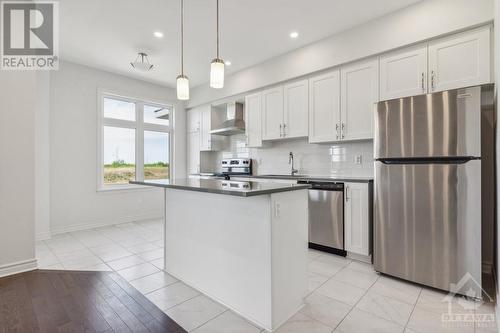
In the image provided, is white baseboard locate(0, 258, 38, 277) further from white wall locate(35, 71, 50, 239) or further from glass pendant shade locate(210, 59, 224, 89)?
glass pendant shade locate(210, 59, 224, 89)

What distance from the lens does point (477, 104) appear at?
2018mm

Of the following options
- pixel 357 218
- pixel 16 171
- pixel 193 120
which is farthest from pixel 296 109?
pixel 16 171

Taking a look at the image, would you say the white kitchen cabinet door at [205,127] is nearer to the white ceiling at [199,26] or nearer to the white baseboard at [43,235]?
the white ceiling at [199,26]

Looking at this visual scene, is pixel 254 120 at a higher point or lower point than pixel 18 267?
higher

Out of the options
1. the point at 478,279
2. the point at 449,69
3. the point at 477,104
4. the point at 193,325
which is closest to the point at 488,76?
the point at 449,69

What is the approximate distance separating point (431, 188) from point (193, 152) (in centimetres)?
461

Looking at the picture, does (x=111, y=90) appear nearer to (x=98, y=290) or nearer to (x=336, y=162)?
(x=98, y=290)

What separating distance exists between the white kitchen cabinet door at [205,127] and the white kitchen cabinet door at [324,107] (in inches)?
95.6

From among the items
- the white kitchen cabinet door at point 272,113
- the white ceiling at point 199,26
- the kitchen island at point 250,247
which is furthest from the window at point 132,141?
the kitchen island at point 250,247

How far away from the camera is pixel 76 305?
78.7 inches

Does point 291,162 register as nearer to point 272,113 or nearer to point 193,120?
point 272,113

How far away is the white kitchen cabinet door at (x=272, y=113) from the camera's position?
3953mm

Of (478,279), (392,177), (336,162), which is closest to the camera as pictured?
(478,279)

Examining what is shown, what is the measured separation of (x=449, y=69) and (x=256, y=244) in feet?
8.56
